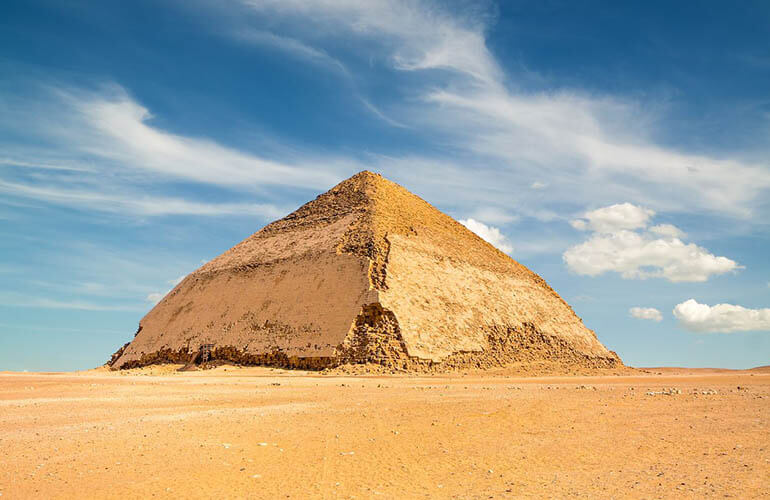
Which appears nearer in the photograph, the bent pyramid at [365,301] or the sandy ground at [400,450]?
the sandy ground at [400,450]

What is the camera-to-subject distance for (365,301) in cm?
2766

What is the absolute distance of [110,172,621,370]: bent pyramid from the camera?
27.6 metres

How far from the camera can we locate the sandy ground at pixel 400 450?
5832mm

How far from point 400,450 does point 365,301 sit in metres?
20.3

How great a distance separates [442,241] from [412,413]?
2785 centimetres

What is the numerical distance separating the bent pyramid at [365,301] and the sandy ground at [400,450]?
15.8 meters

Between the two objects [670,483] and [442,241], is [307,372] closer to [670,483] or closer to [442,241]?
[442,241]

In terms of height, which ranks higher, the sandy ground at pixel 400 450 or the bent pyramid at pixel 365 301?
the bent pyramid at pixel 365 301

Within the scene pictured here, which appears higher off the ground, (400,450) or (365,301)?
(365,301)

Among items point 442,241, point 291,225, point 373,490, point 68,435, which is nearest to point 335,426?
point 373,490

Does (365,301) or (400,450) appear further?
(365,301)

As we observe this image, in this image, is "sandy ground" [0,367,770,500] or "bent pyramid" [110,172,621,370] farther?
"bent pyramid" [110,172,621,370]

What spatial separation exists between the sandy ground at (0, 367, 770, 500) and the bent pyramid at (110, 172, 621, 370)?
15.8 meters

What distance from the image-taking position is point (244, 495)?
5.65 meters
